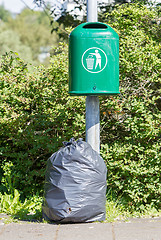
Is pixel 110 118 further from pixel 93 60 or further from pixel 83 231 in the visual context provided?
pixel 83 231

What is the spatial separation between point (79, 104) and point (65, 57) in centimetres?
73

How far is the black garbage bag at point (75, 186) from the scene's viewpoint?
3668 millimetres

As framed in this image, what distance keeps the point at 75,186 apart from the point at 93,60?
1298 mm

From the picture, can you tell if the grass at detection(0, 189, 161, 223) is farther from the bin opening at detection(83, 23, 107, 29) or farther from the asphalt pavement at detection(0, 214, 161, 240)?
the bin opening at detection(83, 23, 107, 29)

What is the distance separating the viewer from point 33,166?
5508mm

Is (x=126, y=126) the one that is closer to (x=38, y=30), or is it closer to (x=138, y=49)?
(x=138, y=49)

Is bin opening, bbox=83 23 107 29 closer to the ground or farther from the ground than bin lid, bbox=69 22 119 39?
farther from the ground

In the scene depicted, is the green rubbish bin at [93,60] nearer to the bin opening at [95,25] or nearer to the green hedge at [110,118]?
the bin opening at [95,25]

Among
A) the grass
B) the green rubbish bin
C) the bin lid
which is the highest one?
the bin lid

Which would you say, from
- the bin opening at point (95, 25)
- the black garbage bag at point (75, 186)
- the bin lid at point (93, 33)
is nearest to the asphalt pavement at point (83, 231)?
the black garbage bag at point (75, 186)

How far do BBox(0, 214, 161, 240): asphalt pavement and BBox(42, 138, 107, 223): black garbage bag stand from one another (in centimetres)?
11

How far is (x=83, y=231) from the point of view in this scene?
3480mm

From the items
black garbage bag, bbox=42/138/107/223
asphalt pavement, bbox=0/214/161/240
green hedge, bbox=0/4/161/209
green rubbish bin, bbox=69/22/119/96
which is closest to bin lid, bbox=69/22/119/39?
green rubbish bin, bbox=69/22/119/96

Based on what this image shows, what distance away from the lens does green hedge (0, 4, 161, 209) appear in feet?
15.4
